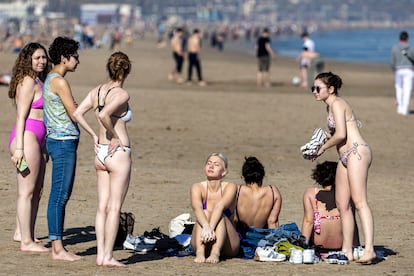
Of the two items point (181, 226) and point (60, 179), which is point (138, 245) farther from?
point (60, 179)

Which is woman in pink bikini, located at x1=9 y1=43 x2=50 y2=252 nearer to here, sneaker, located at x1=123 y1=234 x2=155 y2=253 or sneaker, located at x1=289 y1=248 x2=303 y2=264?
sneaker, located at x1=123 y1=234 x2=155 y2=253

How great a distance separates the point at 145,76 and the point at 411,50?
45.8 feet

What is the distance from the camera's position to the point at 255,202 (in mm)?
9688

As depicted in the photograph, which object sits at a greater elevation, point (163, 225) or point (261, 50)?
point (261, 50)

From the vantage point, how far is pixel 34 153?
9.24 m

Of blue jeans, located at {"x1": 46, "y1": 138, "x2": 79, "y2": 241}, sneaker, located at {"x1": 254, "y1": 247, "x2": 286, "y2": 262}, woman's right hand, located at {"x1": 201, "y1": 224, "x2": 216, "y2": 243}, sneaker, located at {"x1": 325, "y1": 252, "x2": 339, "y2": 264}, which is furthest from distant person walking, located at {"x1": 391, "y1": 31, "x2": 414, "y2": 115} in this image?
blue jeans, located at {"x1": 46, "y1": 138, "x2": 79, "y2": 241}

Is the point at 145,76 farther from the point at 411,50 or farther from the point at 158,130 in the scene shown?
the point at 158,130

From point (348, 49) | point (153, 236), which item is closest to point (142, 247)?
point (153, 236)

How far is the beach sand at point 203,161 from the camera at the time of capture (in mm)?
9000

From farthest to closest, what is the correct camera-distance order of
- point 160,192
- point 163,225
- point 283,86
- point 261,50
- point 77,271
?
point 283,86
point 261,50
point 160,192
point 163,225
point 77,271

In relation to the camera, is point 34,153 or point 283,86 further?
point 283,86

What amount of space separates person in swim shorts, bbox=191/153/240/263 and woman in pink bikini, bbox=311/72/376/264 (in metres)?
0.80

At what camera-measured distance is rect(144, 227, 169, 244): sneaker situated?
9517mm

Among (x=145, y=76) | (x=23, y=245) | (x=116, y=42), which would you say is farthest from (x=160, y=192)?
(x=116, y=42)
